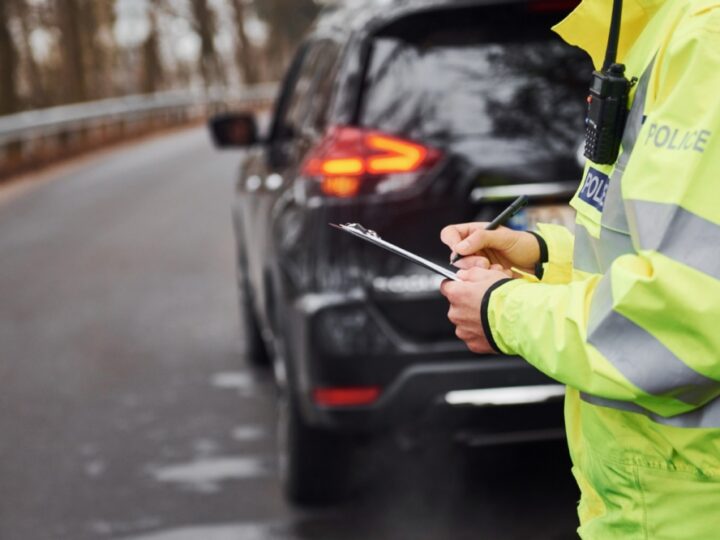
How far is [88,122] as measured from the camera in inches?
1102

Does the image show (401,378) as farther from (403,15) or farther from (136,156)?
(136,156)

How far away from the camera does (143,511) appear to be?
4527 millimetres

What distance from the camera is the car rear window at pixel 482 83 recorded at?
3.88 meters

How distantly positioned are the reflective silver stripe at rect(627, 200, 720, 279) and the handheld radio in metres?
0.27

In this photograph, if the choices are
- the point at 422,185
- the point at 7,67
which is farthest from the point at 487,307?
the point at 7,67

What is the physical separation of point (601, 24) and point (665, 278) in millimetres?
523

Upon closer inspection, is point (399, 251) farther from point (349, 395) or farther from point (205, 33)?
point (205, 33)

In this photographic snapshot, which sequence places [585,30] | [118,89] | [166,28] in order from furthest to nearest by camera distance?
[118,89] < [166,28] < [585,30]

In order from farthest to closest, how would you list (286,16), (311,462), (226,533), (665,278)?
1. (286,16)
2. (311,462)
3. (226,533)
4. (665,278)

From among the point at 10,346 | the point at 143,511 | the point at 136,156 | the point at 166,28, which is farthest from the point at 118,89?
the point at 143,511

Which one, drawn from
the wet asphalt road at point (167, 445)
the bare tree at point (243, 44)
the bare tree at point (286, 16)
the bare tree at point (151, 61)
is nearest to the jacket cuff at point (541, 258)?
the wet asphalt road at point (167, 445)

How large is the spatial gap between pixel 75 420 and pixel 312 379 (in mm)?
2181

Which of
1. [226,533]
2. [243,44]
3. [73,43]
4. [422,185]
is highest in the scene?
[422,185]

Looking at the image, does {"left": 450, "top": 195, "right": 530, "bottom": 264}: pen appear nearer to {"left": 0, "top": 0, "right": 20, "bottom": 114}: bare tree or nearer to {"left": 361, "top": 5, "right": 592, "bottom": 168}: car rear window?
{"left": 361, "top": 5, "right": 592, "bottom": 168}: car rear window
